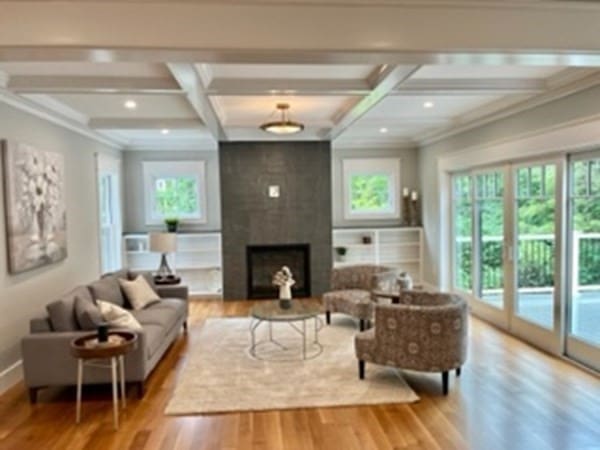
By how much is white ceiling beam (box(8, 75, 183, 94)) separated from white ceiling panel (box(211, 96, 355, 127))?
92 centimetres

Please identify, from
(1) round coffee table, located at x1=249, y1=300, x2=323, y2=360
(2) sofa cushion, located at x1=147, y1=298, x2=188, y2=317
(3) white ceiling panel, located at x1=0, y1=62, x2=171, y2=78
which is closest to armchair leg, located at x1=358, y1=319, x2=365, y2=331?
(1) round coffee table, located at x1=249, y1=300, x2=323, y2=360

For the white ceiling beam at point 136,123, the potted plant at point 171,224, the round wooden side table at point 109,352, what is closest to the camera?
the round wooden side table at point 109,352

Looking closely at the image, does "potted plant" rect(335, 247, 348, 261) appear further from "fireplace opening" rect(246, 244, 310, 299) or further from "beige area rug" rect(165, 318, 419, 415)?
"beige area rug" rect(165, 318, 419, 415)

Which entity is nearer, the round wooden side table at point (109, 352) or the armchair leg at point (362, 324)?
the round wooden side table at point (109, 352)

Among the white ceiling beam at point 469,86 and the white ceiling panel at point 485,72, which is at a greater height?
the white ceiling panel at point 485,72

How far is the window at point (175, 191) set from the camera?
8.67m

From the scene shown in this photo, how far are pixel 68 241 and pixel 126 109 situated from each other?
1711 mm

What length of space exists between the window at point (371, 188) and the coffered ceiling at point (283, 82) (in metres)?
0.40

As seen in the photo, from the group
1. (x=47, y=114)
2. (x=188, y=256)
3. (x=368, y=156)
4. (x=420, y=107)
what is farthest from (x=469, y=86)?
(x=188, y=256)

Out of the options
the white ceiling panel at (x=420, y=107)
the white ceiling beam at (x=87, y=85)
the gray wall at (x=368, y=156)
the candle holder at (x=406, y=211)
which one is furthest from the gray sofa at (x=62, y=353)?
the candle holder at (x=406, y=211)

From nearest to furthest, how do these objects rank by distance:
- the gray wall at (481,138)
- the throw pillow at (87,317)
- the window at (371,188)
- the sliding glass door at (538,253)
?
the throw pillow at (87,317)
the gray wall at (481,138)
the sliding glass door at (538,253)
the window at (371,188)

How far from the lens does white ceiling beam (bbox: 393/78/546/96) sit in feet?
14.8

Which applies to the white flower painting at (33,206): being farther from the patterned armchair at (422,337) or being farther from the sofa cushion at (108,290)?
the patterned armchair at (422,337)

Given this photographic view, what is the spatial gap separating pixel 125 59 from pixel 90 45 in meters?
0.24
